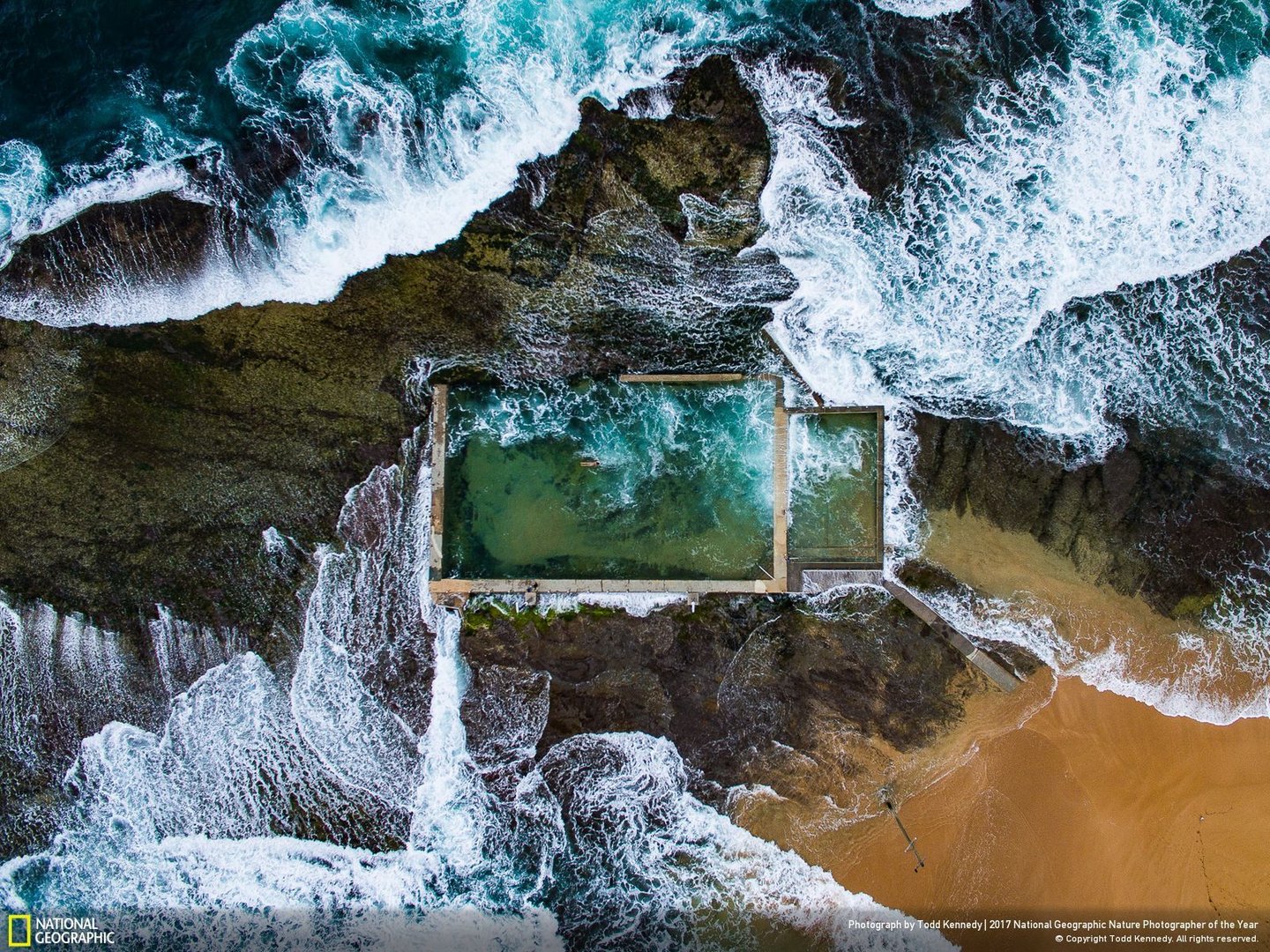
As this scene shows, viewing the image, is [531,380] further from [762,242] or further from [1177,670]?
[1177,670]

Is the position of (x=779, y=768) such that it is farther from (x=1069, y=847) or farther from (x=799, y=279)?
(x=799, y=279)

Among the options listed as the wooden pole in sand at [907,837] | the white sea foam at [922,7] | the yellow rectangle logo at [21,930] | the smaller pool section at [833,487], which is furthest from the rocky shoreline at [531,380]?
the white sea foam at [922,7]

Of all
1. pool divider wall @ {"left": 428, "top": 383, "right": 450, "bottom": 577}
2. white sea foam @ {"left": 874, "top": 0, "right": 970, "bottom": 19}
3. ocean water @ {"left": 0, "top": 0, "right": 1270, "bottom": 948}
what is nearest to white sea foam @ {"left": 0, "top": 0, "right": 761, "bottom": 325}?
ocean water @ {"left": 0, "top": 0, "right": 1270, "bottom": 948}

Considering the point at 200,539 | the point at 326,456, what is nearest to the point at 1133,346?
the point at 326,456

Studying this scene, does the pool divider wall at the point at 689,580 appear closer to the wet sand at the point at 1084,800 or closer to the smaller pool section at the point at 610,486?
the smaller pool section at the point at 610,486

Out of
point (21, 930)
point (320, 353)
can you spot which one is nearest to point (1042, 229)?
point (320, 353)
